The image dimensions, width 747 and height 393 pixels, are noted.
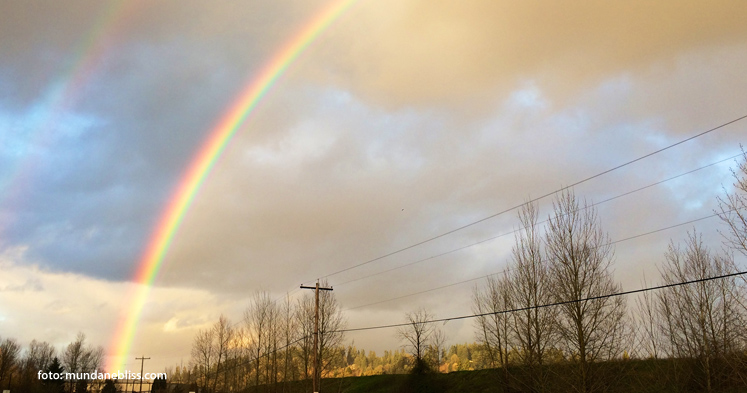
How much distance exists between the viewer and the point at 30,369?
102m

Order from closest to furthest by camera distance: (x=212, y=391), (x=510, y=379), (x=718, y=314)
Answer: (x=718, y=314) → (x=510, y=379) → (x=212, y=391)

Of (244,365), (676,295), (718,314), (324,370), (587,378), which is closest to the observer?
(587,378)

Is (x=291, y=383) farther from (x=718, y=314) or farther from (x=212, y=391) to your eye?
(x=718, y=314)

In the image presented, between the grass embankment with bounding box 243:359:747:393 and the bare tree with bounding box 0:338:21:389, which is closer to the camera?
the grass embankment with bounding box 243:359:747:393

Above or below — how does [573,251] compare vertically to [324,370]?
above

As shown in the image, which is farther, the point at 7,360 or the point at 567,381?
the point at 7,360

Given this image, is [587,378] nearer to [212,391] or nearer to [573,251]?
[573,251]

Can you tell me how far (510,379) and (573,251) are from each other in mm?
18328

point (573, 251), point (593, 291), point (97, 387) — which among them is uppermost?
point (573, 251)

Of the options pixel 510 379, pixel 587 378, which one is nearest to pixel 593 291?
pixel 587 378

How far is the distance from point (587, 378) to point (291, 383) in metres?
34.2

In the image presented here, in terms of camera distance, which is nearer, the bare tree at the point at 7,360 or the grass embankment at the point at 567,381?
the grass embankment at the point at 567,381

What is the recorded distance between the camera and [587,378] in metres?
23.2

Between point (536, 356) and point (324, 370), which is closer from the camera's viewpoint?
point (536, 356)
